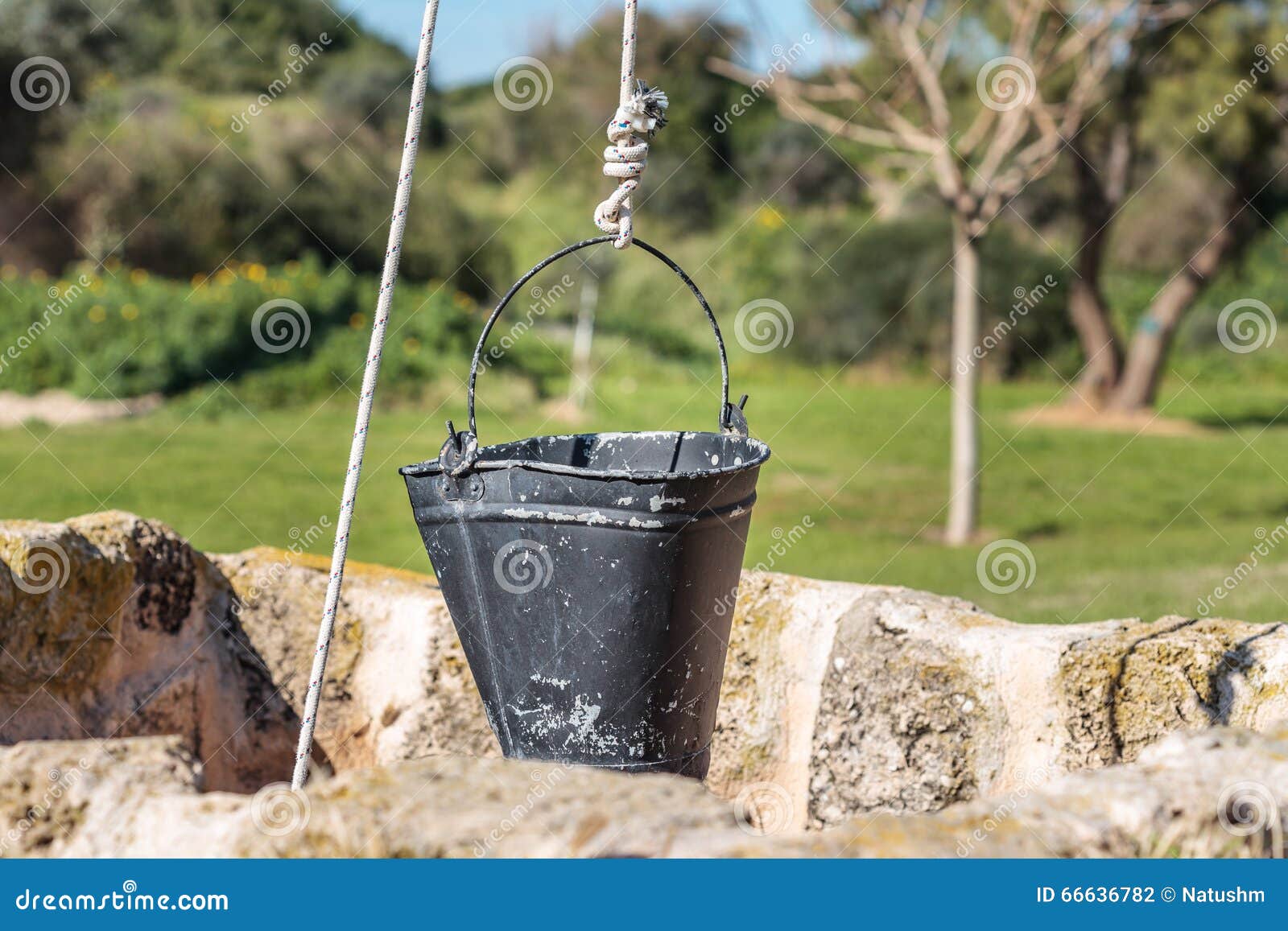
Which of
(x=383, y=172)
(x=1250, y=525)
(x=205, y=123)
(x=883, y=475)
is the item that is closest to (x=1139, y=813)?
(x=1250, y=525)

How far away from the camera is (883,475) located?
999 centimetres

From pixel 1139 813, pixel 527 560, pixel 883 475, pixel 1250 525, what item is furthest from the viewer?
pixel 883 475

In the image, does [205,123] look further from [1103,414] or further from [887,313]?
[1103,414]

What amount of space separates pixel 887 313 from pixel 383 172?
5902mm
